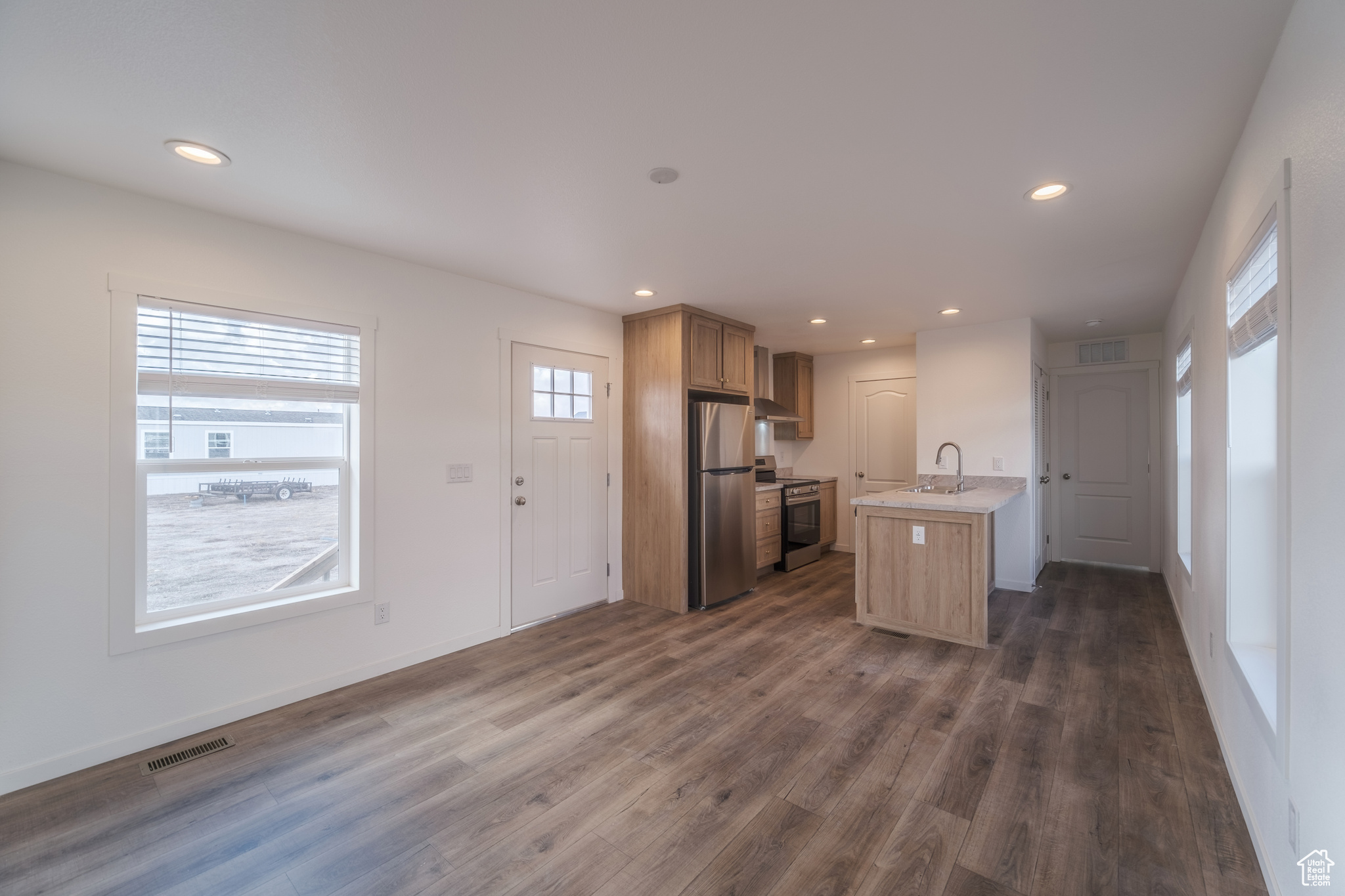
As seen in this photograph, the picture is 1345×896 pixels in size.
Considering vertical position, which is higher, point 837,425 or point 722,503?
point 837,425

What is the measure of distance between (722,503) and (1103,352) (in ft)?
14.2

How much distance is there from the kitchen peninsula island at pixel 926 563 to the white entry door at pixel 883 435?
2.13m

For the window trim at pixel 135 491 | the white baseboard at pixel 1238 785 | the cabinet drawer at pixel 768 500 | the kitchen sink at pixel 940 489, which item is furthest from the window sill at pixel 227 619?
the kitchen sink at pixel 940 489

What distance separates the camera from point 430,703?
285cm

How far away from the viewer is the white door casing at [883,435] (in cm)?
626

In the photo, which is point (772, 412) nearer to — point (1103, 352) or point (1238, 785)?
point (1103, 352)

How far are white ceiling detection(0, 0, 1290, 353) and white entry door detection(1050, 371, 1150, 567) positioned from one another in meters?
3.00

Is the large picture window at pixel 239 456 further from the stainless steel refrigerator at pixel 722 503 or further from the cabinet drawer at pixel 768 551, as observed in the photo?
the cabinet drawer at pixel 768 551

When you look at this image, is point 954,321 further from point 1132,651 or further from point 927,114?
point 927,114

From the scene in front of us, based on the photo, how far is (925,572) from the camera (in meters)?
3.75

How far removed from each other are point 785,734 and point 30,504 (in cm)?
324

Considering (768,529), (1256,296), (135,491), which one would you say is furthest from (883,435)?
(135,491)

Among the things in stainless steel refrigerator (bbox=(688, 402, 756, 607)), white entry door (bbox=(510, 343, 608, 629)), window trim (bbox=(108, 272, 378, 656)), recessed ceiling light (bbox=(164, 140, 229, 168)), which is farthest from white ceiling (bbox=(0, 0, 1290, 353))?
stainless steel refrigerator (bbox=(688, 402, 756, 607))

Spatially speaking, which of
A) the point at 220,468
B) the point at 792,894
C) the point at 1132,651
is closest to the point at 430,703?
the point at 220,468
